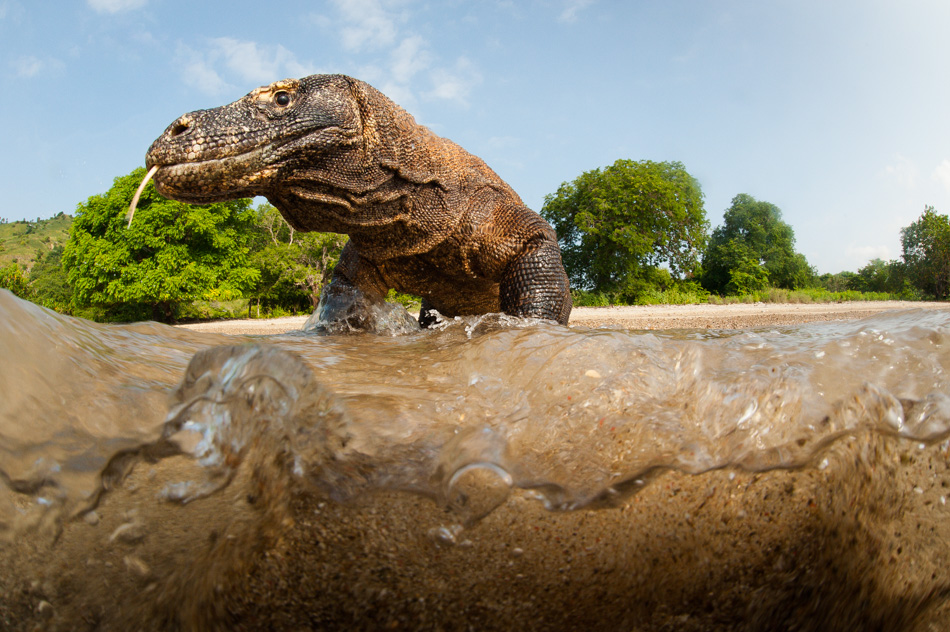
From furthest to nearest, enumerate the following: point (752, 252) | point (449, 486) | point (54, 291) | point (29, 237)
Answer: point (29, 237)
point (752, 252)
point (54, 291)
point (449, 486)

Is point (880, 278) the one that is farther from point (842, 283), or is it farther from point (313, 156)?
point (313, 156)

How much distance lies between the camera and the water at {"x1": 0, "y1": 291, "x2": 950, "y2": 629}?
1.28m

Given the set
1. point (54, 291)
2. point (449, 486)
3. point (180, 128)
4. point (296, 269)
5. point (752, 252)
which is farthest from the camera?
point (752, 252)

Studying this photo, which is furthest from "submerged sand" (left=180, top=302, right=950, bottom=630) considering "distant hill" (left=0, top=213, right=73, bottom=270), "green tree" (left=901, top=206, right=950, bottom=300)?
"distant hill" (left=0, top=213, right=73, bottom=270)

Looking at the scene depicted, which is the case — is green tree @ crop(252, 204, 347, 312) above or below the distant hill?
below

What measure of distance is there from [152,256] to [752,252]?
42521 mm

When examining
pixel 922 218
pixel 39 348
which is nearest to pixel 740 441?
pixel 39 348

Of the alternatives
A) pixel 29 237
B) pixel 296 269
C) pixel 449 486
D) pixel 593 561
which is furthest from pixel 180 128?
pixel 29 237

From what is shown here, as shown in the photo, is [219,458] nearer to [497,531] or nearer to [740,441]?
[497,531]

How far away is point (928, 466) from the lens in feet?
5.36

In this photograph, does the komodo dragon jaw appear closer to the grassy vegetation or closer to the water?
the water

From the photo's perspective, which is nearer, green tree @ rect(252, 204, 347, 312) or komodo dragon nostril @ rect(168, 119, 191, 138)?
komodo dragon nostril @ rect(168, 119, 191, 138)

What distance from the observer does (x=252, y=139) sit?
109 inches

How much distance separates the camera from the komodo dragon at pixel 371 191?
274cm
